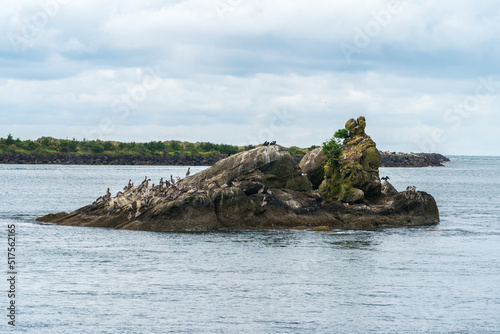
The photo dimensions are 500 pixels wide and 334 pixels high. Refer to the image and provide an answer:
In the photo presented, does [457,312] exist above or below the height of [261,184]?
below

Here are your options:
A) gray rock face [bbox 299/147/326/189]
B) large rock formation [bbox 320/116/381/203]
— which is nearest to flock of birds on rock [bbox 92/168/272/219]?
large rock formation [bbox 320/116/381/203]

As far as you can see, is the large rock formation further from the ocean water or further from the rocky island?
the ocean water

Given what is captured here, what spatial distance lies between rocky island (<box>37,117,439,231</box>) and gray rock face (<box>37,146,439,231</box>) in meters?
0.07

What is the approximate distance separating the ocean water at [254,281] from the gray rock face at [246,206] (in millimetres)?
1585

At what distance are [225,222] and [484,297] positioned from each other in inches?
831

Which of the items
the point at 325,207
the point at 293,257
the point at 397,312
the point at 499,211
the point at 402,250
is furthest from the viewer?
the point at 499,211

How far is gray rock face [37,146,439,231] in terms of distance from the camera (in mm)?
45156

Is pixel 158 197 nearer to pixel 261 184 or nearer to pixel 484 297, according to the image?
pixel 261 184

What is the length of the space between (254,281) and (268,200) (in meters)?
16.8

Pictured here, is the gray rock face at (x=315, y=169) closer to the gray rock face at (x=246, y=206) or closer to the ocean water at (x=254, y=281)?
the gray rock face at (x=246, y=206)

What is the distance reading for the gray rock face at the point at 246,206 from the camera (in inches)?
1778

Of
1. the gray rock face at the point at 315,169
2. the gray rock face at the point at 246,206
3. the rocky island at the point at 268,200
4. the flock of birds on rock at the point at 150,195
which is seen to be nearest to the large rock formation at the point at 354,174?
the rocky island at the point at 268,200

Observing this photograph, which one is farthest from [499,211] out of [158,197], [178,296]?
[178,296]

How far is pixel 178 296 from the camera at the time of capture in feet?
89.4
